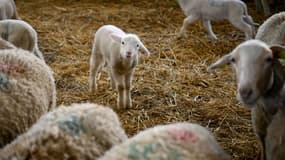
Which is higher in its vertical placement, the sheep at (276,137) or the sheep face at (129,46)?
the sheep face at (129,46)

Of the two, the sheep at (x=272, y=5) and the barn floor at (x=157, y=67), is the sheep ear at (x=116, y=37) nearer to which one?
the barn floor at (x=157, y=67)

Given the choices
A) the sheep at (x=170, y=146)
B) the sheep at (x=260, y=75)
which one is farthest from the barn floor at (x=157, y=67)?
the sheep at (x=170, y=146)

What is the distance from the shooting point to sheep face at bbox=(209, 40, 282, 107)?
2.89 meters

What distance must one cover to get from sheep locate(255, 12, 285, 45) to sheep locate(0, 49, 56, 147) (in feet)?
7.27

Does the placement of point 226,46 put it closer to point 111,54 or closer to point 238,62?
point 111,54

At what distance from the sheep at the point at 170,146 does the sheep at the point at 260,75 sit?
1.37 feet

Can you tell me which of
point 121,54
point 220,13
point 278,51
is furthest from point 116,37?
point 220,13

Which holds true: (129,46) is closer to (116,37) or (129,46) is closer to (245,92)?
(116,37)

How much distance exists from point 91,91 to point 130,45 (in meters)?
1.03

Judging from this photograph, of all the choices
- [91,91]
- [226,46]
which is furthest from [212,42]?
[91,91]

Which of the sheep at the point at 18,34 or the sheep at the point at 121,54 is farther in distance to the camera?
the sheep at the point at 18,34

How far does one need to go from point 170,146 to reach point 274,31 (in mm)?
2704

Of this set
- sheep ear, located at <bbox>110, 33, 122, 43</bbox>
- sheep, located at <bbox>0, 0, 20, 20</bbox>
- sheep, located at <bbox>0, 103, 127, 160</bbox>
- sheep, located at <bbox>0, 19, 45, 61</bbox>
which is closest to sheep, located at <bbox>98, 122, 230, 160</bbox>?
sheep, located at <bbox>0, 103, 127, 160</bbox>

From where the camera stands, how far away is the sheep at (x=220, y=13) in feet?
22.8
